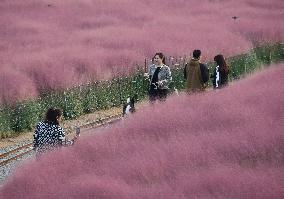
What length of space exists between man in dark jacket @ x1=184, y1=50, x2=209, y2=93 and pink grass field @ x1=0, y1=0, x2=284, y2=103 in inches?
188

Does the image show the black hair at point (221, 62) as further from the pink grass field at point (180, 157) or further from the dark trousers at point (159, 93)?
the pink grass field at point (180, 157)

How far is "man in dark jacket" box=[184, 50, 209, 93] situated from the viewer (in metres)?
11.2

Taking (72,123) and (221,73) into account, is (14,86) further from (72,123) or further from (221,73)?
(221,73)

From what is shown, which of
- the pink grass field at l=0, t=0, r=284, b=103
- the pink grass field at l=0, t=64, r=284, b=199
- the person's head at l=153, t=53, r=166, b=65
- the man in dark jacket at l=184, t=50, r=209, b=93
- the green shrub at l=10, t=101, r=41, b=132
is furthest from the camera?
the pink grass field at l=0, t=0, r=284, b=103

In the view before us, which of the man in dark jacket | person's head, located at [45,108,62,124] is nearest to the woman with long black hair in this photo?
person's head, located at [45,108,62,124]

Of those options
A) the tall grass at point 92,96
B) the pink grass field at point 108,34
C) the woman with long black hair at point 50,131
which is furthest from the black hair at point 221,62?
the pink grass field at point 108,34

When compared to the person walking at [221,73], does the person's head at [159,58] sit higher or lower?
higher

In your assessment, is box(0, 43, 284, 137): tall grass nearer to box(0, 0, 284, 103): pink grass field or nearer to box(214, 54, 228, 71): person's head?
box(0, 0, 284, 103): pink grass field

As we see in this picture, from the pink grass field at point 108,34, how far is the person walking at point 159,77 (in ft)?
13.8

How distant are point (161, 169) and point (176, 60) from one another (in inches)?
458

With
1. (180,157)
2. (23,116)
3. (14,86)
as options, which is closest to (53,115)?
(180,157)

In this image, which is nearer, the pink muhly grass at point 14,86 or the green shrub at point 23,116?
the pink muhly grass at point 14,86

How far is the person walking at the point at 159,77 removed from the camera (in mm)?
11067

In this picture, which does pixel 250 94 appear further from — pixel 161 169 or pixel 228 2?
pixel 228 2
